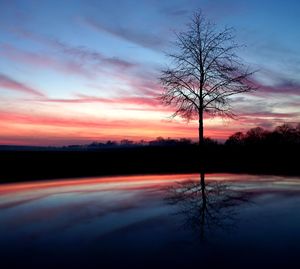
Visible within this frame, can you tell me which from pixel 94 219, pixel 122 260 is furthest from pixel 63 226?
pixel 122 260

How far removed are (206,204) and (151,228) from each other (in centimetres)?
279

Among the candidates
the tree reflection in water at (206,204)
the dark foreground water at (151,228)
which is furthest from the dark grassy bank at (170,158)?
the dark foreground water at (151,228)

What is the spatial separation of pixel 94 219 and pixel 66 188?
5573 mm

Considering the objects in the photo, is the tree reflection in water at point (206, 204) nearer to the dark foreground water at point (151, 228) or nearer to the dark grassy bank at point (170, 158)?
the dark foreground water at point (151, 228)

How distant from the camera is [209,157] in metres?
27.8

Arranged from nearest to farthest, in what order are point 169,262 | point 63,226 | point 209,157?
point 169,262, point 63,226, point 209,157

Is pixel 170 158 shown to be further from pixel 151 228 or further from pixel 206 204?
pixel 151 228

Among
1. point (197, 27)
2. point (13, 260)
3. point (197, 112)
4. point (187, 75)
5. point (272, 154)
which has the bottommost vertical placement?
point (13, 260)

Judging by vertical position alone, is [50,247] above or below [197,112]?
below

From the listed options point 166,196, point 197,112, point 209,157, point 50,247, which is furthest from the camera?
point 209,157

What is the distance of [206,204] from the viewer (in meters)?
9.49

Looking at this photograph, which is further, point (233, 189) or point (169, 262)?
point (233, 189)

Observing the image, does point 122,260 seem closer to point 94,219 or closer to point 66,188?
point 94,219

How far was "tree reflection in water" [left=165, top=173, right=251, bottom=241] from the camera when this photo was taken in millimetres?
7266
